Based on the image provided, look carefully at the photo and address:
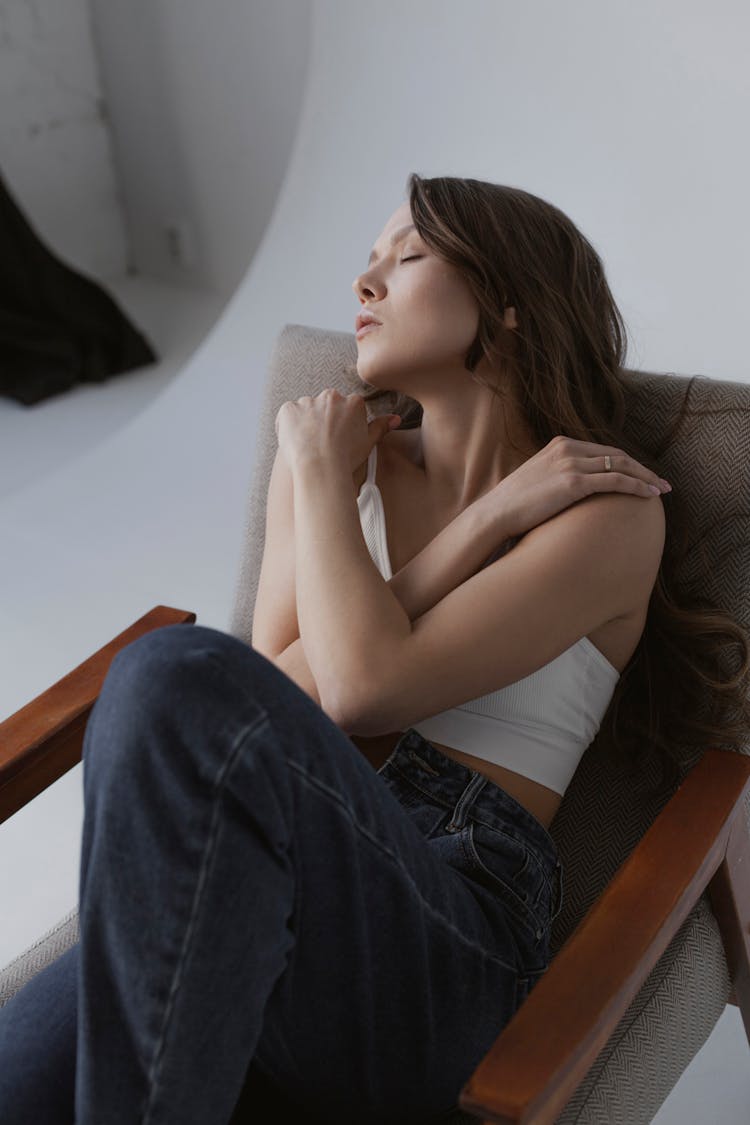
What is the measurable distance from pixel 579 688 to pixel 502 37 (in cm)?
174

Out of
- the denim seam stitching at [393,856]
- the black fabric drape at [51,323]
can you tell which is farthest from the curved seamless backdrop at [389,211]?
the denim seam stitching at [393,856]

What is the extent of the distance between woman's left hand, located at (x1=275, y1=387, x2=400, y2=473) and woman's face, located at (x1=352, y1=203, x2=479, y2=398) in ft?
0.23

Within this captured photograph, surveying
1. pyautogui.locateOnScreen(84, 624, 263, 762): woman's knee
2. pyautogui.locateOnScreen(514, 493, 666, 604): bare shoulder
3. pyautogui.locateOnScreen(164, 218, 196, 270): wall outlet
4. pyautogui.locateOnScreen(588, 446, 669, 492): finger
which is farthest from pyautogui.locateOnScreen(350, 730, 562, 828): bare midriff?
pyautogui.locateOnScreen(164, 218, 196, 270): wall outlet

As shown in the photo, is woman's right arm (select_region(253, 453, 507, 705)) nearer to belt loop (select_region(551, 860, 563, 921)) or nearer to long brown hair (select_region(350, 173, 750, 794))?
long brown hair (select_region(350, 173, 750, 794))

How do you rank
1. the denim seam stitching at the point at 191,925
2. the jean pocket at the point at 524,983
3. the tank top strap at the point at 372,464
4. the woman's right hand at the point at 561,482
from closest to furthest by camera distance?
the denim seam stitching at the point at 191,925 < the jean pocket at the point at 524,983 < the woman's right hand at the point at 561,482 < the tank top strap at the point at 372,464

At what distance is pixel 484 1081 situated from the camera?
897 millimetres

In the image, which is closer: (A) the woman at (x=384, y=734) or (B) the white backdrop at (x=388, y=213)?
(A) the woman at (x=384, y=734)

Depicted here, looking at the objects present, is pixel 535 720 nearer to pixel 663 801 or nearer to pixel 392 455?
pixel 663 801

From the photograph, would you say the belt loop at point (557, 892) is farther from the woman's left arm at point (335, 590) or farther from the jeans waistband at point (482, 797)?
the woman's left arm at point (335, 590)

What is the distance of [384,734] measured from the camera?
1300 mm

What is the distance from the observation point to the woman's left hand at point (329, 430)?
1.43m

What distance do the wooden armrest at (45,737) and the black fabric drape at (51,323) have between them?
2.50 metres

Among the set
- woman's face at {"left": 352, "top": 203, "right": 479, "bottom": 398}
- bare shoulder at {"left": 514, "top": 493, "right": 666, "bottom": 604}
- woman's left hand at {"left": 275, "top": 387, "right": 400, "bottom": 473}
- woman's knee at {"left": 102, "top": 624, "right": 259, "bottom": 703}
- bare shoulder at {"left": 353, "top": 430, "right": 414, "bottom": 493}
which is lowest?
bare shoulder at {"left": 514, "top": 493, "right": 666, "bottom": 604}

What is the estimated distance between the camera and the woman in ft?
2.92
